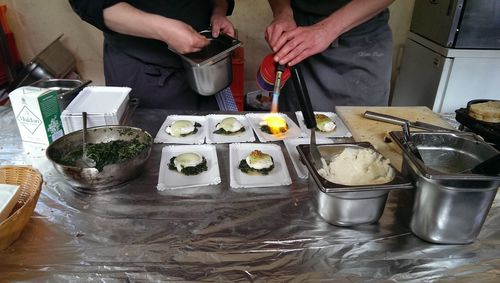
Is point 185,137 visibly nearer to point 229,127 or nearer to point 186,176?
point 229,127

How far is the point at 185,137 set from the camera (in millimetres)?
1534

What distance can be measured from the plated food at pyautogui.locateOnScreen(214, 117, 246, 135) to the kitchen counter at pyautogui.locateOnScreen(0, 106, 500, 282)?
1.41 feet

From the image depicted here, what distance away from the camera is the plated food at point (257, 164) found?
4.23 ft

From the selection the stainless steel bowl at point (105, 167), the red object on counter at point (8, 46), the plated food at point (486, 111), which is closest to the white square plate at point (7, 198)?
the stainless steel bowl at point (105, 167)

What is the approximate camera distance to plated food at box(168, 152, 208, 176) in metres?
1.27

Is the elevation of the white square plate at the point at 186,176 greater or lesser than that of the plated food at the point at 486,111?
lesser

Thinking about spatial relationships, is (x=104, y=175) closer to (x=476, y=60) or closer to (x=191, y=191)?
(x=191, y=191)

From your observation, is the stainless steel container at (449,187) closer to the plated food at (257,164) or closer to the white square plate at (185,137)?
the plated food at (257,164)

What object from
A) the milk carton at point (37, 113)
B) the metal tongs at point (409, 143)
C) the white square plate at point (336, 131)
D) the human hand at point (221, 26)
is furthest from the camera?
the human hand at point (221, 26)

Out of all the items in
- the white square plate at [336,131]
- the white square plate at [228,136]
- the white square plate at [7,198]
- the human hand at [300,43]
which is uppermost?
the human hand at [300,43]

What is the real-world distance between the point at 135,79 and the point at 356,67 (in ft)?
4.14

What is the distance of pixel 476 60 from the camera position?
8.71 feet

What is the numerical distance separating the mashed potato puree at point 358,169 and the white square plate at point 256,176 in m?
0.21

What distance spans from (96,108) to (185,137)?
1.26ft
